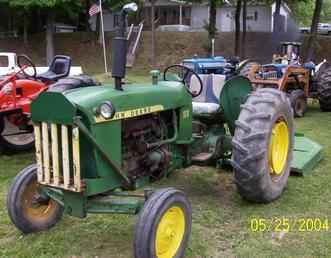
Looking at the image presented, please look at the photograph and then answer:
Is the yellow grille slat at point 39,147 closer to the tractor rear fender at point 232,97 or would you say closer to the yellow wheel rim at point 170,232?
the yellow wheel rim at point 170,232

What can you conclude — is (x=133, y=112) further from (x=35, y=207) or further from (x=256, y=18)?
(x=256, y=18)

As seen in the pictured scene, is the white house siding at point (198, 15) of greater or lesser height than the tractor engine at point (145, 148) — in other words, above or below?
above

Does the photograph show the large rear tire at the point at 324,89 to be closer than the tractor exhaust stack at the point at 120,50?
No

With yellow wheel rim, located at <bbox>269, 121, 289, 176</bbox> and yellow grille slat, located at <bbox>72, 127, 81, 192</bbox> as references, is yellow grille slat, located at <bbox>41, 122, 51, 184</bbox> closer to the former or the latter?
yellow grille slat, located at <bbox>72, 127, 81, 192</bbox>

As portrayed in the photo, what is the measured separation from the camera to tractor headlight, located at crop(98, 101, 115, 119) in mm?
3348

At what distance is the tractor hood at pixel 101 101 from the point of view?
3.26 meters

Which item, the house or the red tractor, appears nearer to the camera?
the red tractor

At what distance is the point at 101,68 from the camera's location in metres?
23.0

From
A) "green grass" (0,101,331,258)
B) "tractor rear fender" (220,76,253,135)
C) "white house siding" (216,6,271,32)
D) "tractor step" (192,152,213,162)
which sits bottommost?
"green grass" (0,101,331,258)

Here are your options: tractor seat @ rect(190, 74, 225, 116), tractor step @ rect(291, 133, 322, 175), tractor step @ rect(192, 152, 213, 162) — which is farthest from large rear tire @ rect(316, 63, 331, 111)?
tractor step @ rect(192, 152, 213, 162)

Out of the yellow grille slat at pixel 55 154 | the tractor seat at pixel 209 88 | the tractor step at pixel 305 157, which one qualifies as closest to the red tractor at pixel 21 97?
the tractor seat at pixel 209 88

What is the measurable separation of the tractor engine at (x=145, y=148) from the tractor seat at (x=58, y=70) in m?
3.66

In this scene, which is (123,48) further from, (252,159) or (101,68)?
(101,68)

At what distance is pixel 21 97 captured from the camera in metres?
6.60
